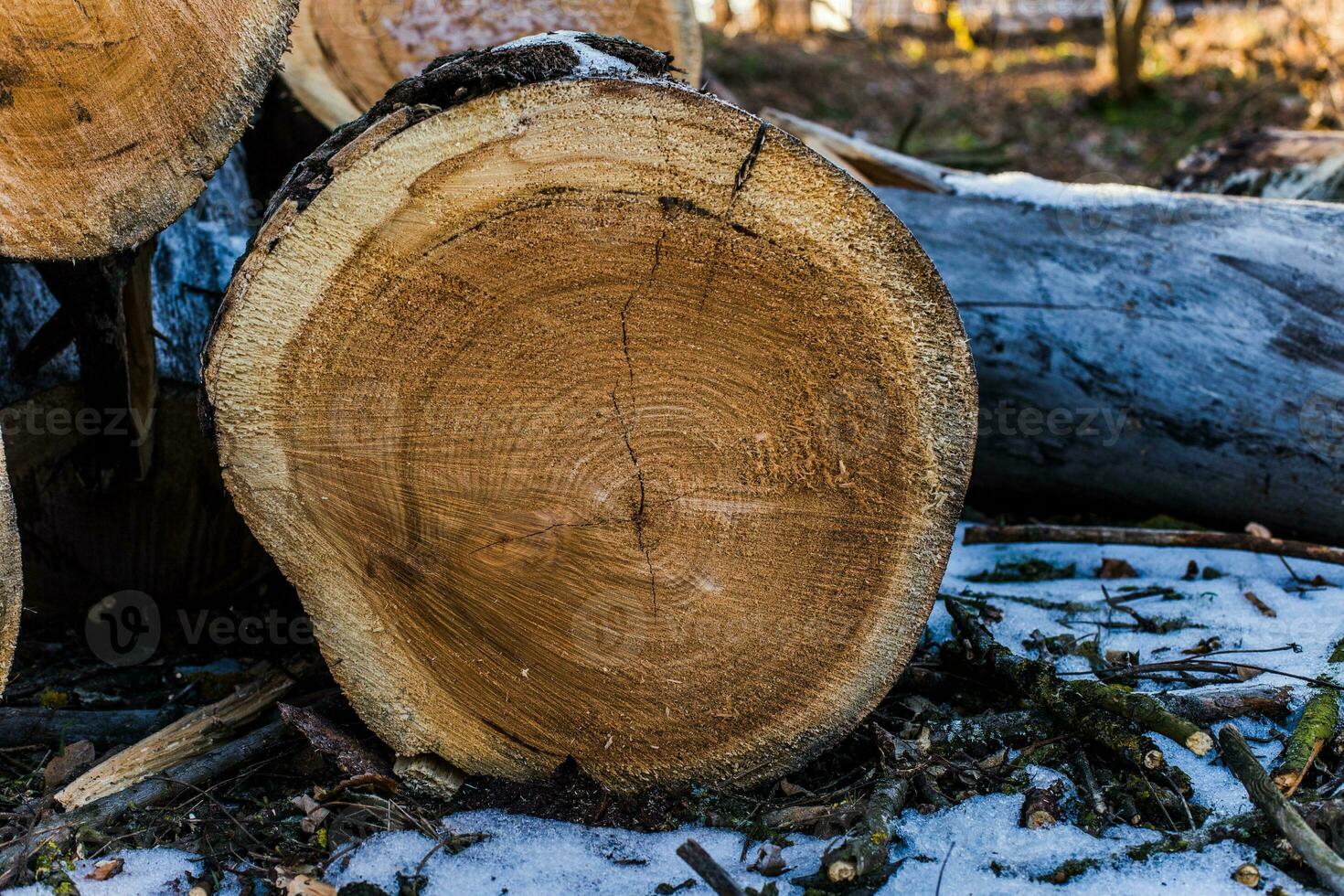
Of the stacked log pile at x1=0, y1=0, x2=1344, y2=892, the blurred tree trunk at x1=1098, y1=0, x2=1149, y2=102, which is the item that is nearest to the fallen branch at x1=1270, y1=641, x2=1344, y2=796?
the stacked log pile at x1=0, y1=0, x2=1344, y2=892

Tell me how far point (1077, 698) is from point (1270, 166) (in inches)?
101

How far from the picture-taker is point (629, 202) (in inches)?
64.5

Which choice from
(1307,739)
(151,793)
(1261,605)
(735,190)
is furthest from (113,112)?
(1261,605)

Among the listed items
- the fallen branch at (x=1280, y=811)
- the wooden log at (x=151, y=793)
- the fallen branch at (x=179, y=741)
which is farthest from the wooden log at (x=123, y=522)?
the fallen branch at (x=1280, y=811)

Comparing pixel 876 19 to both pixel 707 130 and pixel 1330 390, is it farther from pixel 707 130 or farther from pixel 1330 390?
A: pixel 707 130

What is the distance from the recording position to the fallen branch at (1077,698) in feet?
6.12

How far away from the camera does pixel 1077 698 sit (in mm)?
1979

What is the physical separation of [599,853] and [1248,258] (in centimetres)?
230

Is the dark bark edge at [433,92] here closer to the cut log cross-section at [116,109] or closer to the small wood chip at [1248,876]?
the cut log cross-section at [116,109]

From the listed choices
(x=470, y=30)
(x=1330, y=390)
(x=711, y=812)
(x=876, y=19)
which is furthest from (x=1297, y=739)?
(x=876, y=19)

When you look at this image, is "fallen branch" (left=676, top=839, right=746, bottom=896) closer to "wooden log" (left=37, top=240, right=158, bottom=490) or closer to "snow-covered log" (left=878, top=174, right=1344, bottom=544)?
"wooden log" (left=37, top=240, right=158, bottom=490)

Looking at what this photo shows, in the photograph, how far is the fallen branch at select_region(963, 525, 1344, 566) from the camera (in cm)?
273

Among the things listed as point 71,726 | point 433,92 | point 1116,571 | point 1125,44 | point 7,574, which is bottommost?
point 1116,571

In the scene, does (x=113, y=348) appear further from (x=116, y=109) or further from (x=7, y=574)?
(x=7, y=574)
